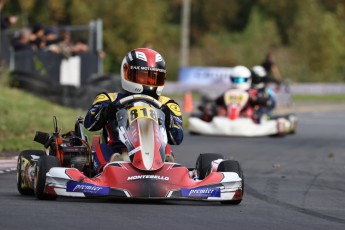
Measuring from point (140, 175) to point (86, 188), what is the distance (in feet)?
1.50

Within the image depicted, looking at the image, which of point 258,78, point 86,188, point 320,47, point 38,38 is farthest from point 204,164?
point 320,47

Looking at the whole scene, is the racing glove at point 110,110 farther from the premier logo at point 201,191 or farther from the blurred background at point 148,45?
the blurred background at point 148,45

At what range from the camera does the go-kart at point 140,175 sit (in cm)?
956

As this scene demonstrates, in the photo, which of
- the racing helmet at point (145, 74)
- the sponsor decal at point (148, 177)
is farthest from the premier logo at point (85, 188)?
the racing helmet at point (145, 74)

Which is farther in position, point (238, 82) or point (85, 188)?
point (238, 82)

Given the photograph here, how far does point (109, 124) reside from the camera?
416 inches

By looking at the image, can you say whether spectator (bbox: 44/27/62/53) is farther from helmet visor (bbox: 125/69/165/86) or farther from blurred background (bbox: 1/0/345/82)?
blurred background (bbox: 1/0/345/82)

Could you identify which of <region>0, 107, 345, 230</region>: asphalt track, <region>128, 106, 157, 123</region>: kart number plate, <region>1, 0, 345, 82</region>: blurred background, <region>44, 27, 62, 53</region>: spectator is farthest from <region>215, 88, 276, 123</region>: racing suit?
<region>1, 0, 345, 82</region>: blurred background

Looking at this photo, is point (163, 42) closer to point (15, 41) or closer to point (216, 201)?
point (15, 41)

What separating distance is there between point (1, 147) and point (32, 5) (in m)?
43.2

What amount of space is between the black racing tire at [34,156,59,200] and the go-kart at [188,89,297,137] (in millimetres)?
12154

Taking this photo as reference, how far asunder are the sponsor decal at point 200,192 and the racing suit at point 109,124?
0.91 m

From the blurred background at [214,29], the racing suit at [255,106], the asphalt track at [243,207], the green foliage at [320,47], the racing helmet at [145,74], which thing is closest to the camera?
the asphalt track at [243,207]

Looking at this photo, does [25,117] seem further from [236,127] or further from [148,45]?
[148,45]
